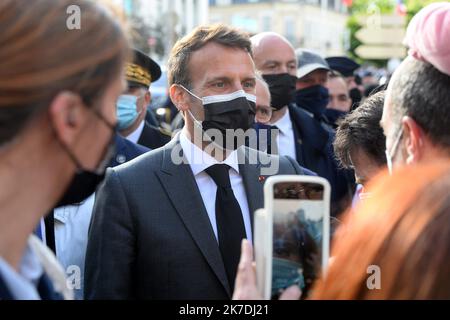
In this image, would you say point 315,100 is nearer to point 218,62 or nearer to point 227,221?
point 218,62

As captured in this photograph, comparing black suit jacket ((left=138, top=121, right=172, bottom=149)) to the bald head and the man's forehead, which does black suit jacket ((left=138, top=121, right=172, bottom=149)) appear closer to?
the bald head

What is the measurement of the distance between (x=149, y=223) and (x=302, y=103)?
360 cm

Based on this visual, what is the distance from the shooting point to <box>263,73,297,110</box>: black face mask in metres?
5.27

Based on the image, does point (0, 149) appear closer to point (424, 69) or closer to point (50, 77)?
point (50, 77)

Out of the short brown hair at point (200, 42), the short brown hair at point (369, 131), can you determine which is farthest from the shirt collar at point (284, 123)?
the short brown hair at point (200, 42)

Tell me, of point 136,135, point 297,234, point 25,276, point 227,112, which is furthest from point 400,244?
point 136,135

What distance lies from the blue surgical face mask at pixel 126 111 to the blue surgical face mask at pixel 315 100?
173 centimetres

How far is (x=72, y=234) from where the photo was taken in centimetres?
355

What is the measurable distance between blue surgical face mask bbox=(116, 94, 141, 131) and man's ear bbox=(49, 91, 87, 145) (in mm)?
3324

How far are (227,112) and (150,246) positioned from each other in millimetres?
806

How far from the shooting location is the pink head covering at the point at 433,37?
207cm

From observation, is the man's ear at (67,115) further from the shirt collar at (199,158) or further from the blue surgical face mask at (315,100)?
the blue surgical face mask at (315,100)

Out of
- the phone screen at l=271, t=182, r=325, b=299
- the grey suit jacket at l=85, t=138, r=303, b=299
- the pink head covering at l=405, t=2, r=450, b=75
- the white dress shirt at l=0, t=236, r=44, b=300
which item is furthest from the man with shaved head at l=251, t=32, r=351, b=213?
the white dress shirt at l=0, t=236, r=44, b=300
